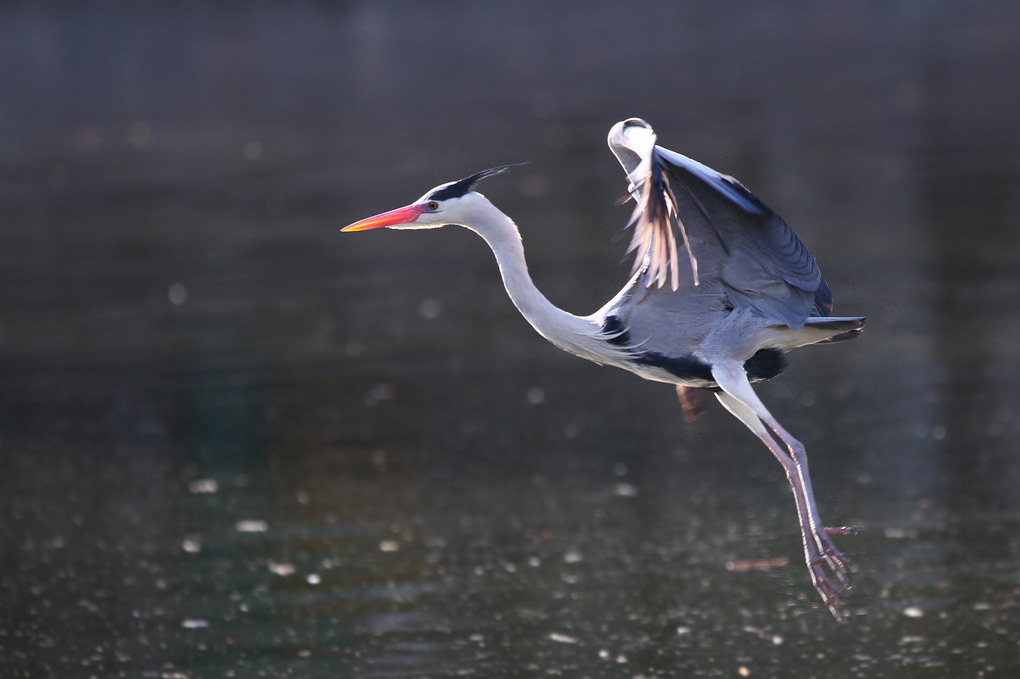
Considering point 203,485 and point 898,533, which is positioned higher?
point 203,485

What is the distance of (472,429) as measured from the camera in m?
8.84

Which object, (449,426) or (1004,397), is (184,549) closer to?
(449,426)

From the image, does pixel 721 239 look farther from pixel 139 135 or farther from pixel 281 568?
pixel 139 135

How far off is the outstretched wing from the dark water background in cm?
54

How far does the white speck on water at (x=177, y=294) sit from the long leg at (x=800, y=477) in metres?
8.01

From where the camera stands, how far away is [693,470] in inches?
310

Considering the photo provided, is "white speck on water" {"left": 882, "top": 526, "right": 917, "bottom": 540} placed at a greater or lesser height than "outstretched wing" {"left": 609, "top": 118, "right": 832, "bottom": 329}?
lesser

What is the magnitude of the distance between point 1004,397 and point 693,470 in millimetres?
1959

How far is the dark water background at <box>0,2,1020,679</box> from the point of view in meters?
6.22

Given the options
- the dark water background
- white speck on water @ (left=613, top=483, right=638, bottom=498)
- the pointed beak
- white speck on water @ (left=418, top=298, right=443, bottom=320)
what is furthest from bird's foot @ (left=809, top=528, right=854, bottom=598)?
white speck on water @ (left=418, top=298, right=443, bottom=320)

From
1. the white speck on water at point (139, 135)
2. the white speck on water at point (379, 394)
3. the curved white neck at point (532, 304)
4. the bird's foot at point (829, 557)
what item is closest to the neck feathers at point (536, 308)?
the curved white neck at point (532, 304)

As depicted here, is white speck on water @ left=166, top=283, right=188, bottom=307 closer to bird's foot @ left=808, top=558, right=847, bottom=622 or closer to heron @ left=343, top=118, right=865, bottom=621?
heron @ left=343, top=118, right=865, bottom=621

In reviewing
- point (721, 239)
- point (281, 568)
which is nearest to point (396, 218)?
point (721, 239)

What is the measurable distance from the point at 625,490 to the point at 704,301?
90.9 inches
